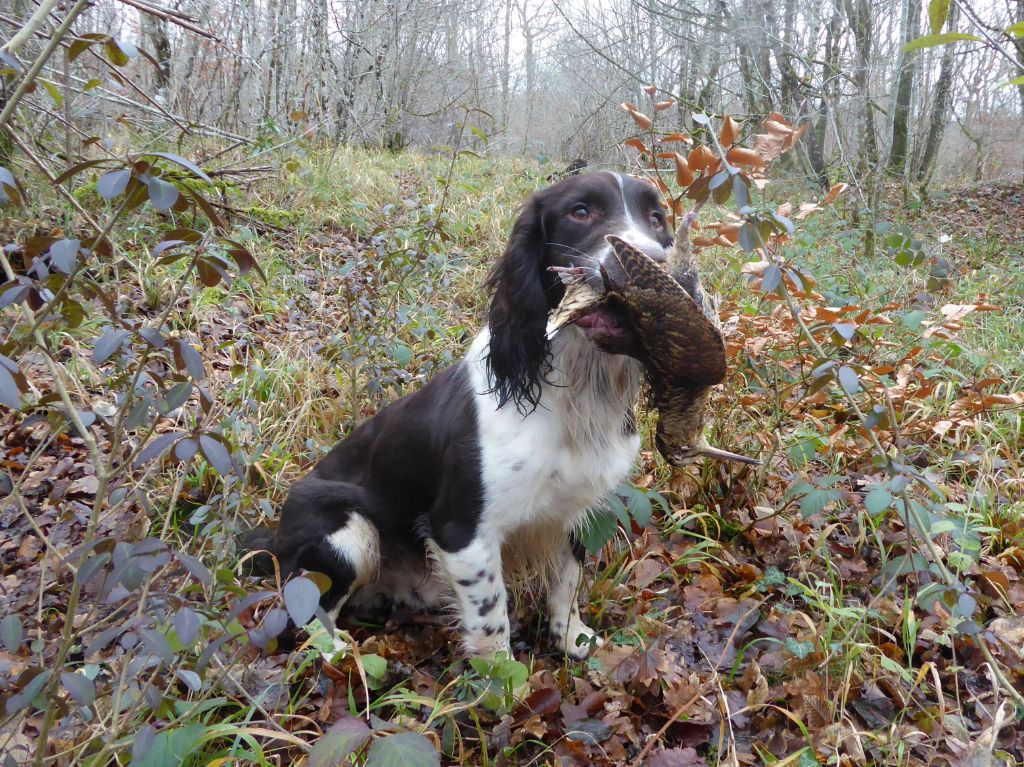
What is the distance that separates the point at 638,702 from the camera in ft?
7.25

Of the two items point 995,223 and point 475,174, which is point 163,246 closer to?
point 475,174

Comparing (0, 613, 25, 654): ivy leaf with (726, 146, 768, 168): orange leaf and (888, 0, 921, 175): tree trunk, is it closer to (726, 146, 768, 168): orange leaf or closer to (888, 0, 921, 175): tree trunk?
(726, 146, 768, 168): orange leaf

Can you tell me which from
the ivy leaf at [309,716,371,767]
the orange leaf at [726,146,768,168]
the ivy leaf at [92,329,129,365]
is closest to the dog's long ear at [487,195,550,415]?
the orange leaf at [726,146,768,168]

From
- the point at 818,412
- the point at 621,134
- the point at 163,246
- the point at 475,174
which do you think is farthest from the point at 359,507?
the point at 621,134

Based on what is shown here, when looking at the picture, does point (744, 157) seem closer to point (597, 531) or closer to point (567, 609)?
point (597, 531)

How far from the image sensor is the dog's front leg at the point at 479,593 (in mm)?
2400

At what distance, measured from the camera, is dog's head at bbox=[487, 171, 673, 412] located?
2.36m

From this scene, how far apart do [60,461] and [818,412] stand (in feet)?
11.7

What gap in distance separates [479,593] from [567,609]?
39cm

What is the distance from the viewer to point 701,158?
231 centimetres

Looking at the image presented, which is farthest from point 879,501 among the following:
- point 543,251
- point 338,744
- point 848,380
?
point 338,744

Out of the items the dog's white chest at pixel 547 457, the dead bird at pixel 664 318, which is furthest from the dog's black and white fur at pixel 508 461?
the dead bird at pixel 664 318

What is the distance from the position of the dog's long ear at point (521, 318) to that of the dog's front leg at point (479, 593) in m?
0.51

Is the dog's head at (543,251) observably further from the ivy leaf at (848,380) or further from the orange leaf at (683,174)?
the ivy leaf at (848,380)
